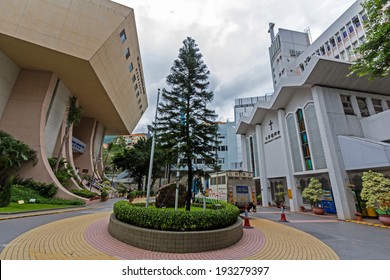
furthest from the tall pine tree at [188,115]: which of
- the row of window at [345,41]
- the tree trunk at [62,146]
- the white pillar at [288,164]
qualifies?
the row of window at [345,41]

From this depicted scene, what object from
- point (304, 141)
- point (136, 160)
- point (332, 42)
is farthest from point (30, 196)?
point (332, 42)

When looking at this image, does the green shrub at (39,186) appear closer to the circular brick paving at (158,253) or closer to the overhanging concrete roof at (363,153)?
the circular brick paving at (158,253)

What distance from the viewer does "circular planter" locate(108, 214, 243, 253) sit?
201 inches

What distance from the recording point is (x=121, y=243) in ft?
18.8

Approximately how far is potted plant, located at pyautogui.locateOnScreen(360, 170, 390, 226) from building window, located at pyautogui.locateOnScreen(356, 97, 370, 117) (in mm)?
6134

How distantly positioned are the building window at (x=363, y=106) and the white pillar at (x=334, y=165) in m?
3.64

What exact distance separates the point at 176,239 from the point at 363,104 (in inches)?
713

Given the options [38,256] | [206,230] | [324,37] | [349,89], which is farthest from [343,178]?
[324,37]

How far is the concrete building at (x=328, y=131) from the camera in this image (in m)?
12.2

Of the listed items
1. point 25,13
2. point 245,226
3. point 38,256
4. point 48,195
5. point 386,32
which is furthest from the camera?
point 48,195

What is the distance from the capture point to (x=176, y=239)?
5121mm

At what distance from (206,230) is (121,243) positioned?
2.73 m

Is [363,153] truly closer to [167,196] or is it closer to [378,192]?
[378,192]
